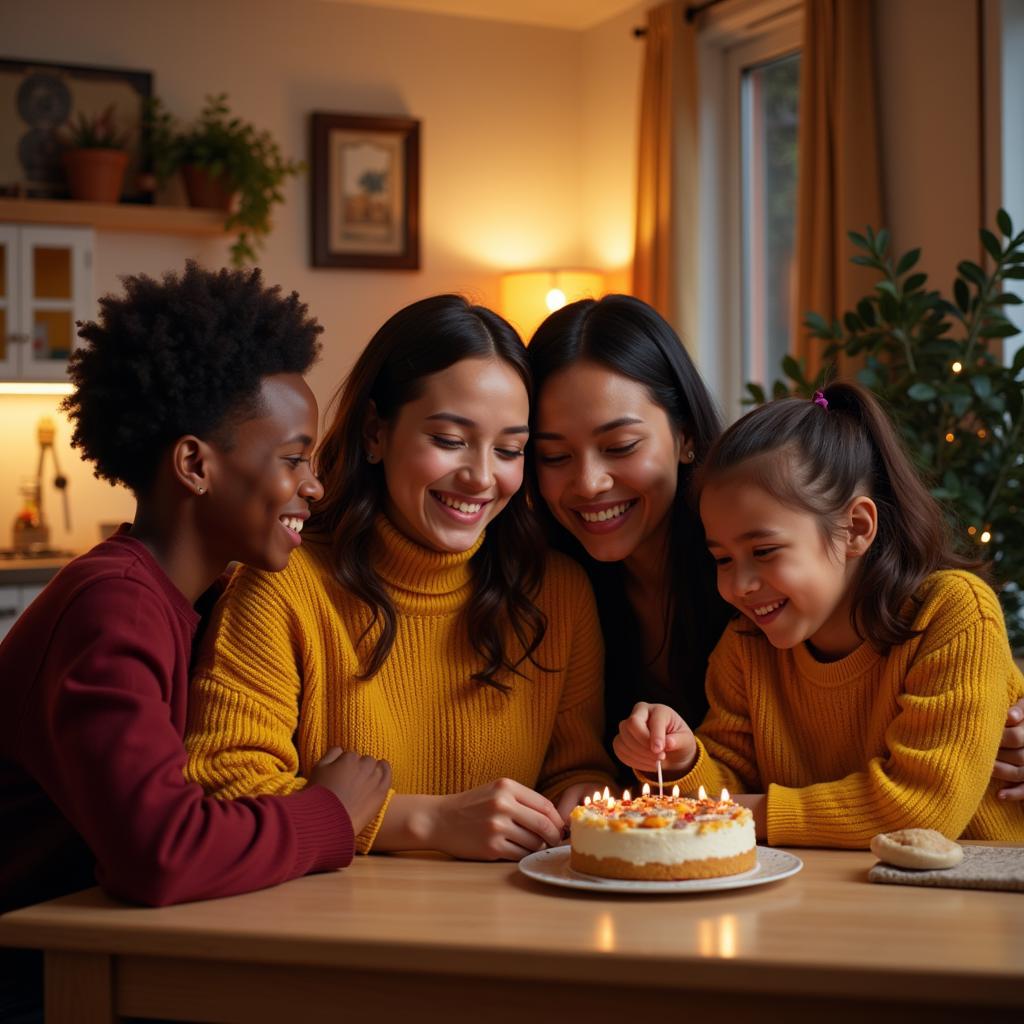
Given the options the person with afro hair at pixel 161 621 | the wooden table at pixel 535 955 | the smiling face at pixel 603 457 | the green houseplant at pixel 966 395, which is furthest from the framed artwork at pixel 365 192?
the wooden table at pixel 535 955

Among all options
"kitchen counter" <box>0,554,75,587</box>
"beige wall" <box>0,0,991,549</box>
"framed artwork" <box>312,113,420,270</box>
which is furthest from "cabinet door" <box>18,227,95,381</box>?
"framed artwork" <box>312,113,420,270</box>

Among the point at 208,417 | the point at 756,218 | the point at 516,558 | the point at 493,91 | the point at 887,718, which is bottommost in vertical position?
the point at 887,718

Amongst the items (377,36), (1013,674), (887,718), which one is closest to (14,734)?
(887,718)

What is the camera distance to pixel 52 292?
518cm

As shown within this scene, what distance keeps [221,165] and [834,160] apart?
2.33m

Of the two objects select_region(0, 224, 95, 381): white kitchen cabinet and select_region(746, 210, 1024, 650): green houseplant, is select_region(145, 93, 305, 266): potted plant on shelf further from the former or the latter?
select_region(746, 210, 1024, 650): green houseplant

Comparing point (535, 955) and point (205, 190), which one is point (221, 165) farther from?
point (535, 955)

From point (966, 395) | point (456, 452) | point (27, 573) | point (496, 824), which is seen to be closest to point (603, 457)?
point (456, 452)

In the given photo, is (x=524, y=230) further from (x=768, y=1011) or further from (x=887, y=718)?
(x=768, y=1011)

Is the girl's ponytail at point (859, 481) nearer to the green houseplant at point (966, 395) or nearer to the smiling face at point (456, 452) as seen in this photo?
the smiling face at point (456, 452)

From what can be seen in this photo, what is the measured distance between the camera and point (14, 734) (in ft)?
5.10

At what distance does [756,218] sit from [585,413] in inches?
145

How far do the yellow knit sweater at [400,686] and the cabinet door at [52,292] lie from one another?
3500mm

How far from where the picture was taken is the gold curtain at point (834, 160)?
430cm
